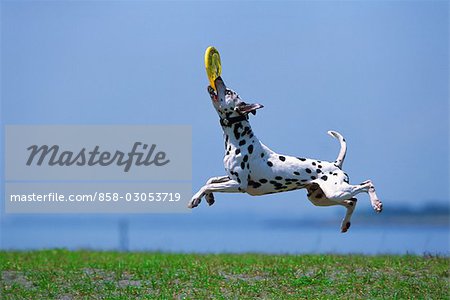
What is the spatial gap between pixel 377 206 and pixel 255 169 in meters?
1.50

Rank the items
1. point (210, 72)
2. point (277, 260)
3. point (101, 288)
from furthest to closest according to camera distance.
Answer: point (277, 260) → point (101, 288) → point (210, 72)

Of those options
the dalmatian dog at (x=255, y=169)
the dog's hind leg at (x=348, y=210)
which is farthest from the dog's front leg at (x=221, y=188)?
the dog's hind leg at (x=348, y=210)

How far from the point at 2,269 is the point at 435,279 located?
6.08m

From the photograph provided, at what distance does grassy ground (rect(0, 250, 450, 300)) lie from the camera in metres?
11.2

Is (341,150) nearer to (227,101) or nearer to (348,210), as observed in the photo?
(348,210)

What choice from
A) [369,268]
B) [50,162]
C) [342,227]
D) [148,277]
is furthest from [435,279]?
[50,162]

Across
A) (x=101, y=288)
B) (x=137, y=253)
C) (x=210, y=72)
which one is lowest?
(x=101, y=288)

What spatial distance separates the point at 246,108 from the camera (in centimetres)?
1070

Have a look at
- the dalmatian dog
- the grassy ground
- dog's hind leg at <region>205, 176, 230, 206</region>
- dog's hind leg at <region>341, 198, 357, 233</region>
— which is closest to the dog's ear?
the dalmatian dog

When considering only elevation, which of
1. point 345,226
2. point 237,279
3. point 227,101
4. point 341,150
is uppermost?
point 227,101

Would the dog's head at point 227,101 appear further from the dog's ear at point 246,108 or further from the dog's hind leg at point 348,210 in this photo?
the dog's hind leg at point 348,210

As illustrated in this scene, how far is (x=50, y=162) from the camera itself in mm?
13305

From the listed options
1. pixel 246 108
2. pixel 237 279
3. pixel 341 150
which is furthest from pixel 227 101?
pixel 237 279

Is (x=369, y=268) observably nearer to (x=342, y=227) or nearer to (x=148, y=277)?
(x=342, y=227)
